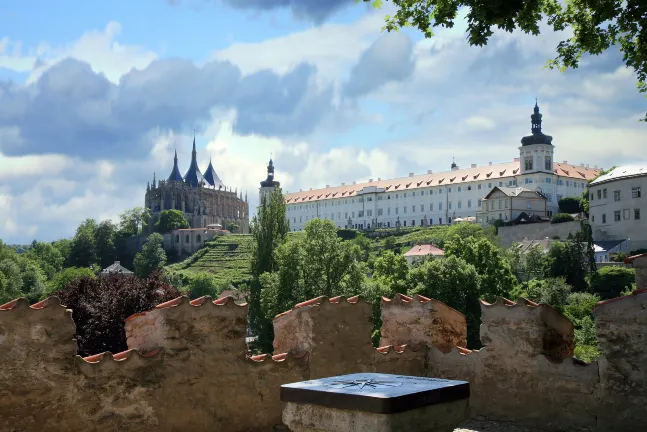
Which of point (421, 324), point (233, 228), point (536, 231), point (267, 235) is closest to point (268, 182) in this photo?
point (233, 228)

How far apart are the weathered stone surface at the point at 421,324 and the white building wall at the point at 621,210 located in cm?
6444

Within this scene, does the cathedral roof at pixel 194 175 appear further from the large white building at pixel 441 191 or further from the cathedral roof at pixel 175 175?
the large white building at pixel 441 191

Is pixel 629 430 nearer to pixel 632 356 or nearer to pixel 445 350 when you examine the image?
pixel 632 356

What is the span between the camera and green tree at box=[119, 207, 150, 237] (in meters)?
136

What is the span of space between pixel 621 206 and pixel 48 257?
8251 centimetres

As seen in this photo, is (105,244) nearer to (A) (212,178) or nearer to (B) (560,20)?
(A) (212,178)

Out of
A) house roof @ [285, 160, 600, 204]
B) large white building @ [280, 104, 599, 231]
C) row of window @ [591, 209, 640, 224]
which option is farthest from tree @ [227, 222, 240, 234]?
row of window @ [591, 209, 640, 224]

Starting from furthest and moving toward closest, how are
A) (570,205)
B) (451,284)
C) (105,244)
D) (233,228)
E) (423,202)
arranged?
(233,228)
(423,202)
(105,244)
(570,205)
(451,284)

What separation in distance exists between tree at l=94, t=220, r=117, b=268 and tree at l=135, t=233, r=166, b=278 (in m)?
8.94

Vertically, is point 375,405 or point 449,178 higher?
point 449,178

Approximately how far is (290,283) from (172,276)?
6254 cm

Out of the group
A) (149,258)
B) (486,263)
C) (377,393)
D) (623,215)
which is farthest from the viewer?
(149,258)

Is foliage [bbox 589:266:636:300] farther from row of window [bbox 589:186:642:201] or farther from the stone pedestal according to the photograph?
the stone pedestal

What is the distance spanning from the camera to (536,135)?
115438 millimetres
